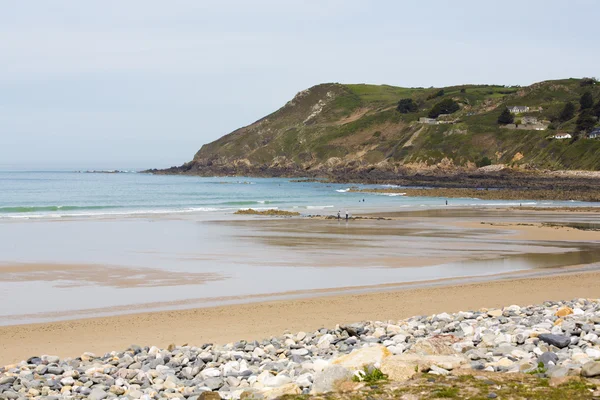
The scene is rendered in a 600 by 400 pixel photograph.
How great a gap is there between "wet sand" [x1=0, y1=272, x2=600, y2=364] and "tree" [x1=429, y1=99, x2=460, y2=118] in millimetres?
142616

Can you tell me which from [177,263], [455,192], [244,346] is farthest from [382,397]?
[455,192]

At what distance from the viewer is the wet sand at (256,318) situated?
1202cm

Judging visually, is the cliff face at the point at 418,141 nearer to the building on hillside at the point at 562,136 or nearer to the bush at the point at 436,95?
the bush at the point at 436,95

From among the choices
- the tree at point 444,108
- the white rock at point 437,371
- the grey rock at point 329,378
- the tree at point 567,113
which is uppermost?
the tree at point 444,108

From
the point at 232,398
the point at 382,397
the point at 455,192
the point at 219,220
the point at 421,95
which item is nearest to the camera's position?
the point at 382,397

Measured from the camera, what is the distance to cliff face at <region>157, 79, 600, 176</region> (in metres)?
114

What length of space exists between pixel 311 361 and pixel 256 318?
5.67 metres

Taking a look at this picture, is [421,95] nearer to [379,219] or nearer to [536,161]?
[536,161]

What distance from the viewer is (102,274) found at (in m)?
20.9

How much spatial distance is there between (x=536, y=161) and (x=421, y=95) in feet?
308

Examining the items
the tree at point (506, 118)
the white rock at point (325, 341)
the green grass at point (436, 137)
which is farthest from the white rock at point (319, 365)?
the tree at point (506, 118)

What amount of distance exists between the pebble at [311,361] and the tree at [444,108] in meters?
150

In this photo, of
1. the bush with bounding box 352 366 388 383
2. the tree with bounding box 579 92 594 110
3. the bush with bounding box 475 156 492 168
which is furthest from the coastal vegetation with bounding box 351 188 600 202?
the bush with bounding box 352 366 388 383

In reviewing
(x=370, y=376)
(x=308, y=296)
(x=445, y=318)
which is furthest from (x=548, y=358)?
(x=308, y=296)
